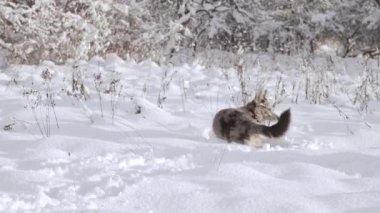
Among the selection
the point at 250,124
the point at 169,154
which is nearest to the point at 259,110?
the point at 250,124

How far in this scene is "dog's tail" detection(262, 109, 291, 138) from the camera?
4.26 metres

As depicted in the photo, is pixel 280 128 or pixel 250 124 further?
pixel 250 124

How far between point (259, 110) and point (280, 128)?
1.00 m

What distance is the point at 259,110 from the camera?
5305mm

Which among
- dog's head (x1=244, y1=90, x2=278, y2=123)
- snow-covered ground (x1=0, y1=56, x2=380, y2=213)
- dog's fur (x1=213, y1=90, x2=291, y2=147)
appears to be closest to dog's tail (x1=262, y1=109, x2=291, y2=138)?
dog's fur (x1=213, y1=90, x2=291, y2=147)

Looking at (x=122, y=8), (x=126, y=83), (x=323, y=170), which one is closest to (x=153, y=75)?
(x=126, y=83)

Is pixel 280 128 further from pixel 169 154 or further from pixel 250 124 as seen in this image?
pixel 169 154

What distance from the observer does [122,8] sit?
9383mm

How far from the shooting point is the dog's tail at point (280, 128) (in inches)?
168

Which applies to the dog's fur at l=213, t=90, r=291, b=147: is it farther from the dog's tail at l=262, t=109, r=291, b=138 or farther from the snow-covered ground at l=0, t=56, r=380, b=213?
the snow-covered ground at l=0, t=56, r=380, b=213

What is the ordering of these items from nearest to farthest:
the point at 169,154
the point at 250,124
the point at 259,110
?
the point at 169,154 → the point at 250,124 → the point at 259,110

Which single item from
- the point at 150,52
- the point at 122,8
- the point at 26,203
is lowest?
the point at 26,203

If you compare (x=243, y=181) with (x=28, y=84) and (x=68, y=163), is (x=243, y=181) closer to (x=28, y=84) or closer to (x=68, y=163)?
(x=68, y=163)

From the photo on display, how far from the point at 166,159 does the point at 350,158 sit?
147 centimetres
